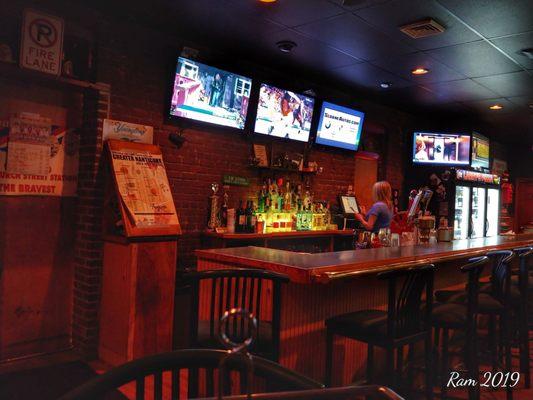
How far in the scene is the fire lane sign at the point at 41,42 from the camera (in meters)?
3.26

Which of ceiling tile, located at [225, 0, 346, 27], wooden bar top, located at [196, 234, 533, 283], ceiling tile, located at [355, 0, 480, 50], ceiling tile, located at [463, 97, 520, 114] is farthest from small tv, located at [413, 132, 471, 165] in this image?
wooden bar top, located at [196, 234, 533, 283]

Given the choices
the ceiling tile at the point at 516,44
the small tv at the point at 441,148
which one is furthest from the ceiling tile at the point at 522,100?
the ceiling tile at the point at 516,44

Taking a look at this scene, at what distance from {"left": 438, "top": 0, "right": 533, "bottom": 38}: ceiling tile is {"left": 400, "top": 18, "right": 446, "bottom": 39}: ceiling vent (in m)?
0.20

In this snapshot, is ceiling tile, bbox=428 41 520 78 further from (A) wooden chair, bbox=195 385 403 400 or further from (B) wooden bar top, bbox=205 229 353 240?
(A) wooden chair, bbox=195 385 403 400

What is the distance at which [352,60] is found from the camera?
15.8 ft

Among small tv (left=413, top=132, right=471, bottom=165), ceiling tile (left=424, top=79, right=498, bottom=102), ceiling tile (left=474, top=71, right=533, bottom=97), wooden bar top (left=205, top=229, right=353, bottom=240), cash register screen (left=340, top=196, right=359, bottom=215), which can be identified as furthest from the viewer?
small tv (left=413, top=132, right=471, bottom=165)

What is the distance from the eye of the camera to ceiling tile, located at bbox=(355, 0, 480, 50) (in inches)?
135

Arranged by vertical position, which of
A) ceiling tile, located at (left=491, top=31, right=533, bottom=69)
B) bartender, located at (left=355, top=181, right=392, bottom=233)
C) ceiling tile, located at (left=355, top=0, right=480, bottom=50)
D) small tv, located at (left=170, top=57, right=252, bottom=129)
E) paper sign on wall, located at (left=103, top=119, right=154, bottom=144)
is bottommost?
bartender, located at (left=355, top=181, right=392, bottom=233)

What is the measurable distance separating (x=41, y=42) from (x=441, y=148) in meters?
5.89

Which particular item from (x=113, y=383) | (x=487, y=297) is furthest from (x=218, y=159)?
(x=113, y=383)

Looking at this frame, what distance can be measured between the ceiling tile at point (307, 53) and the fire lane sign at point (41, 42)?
5.69ft

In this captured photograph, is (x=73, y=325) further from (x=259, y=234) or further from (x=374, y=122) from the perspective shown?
(x=374, y=122)

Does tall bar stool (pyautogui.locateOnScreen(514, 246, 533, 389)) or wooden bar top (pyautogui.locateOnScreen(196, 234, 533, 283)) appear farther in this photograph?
tall bar stool (pyautogui.locateOnScreen(514, 246, 533, 389))

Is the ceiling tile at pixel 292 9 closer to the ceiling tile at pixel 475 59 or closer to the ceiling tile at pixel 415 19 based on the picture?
the ceiling tile at pixel 415 19
